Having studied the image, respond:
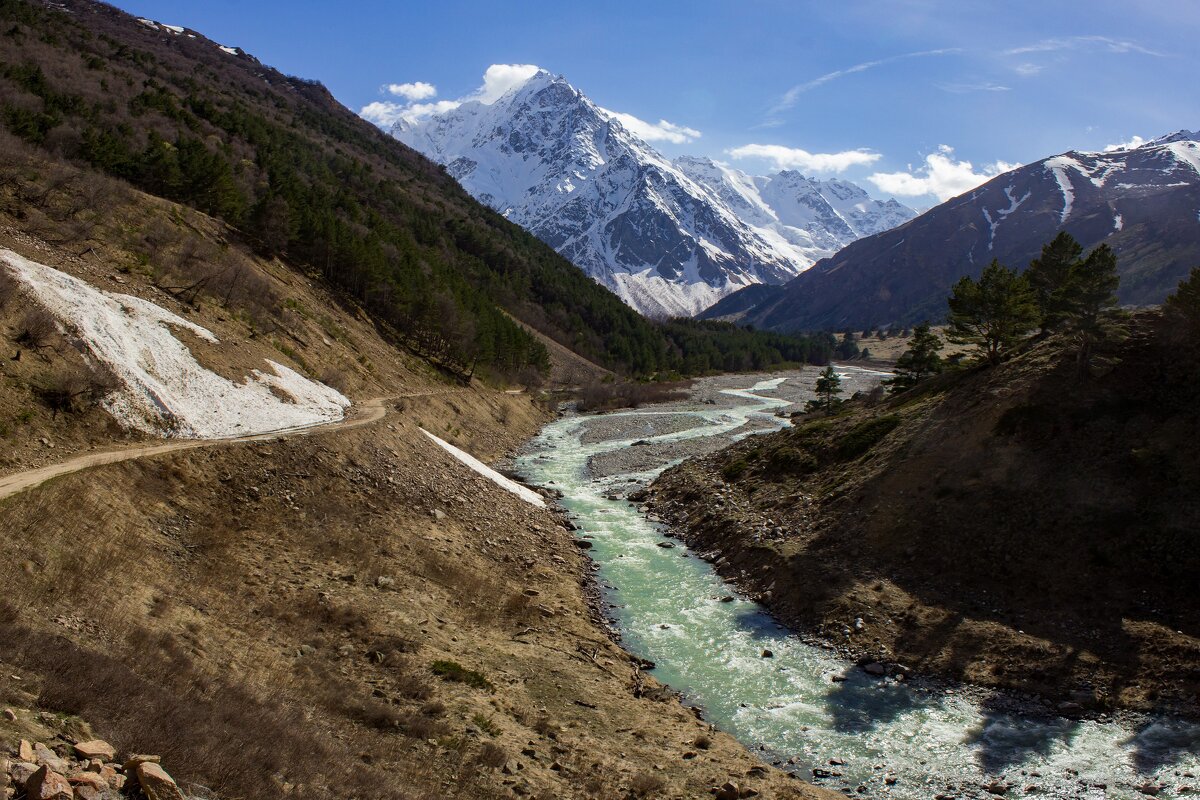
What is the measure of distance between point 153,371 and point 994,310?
43890 mm

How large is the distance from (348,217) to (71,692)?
9955cm

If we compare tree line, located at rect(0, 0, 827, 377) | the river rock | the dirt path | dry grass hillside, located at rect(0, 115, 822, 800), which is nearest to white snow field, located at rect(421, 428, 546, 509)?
dry grass hillside, located at rect(0, 115, 822, 800)

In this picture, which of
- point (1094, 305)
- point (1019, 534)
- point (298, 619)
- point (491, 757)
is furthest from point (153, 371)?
point (1094, 305)

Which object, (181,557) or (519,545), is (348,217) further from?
(181,557)

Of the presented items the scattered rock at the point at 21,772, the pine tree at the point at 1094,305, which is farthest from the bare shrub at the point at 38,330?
the pine tree at the point at 1094,305

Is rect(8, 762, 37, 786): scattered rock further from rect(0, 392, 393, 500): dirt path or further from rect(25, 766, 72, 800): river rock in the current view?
rect(0, 392, 393, 500): dirt path

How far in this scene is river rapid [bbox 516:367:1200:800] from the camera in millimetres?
16234

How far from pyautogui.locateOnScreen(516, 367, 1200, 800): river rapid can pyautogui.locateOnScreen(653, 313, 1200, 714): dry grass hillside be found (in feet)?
4.27

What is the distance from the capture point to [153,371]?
28.9 metres

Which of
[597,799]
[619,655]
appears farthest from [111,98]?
[597,799]

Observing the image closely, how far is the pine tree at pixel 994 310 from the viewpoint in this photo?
129 feet

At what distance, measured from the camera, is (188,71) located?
164 m

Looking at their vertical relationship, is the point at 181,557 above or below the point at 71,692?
below

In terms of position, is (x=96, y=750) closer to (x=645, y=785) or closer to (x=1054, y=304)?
(x=645, y=785)
